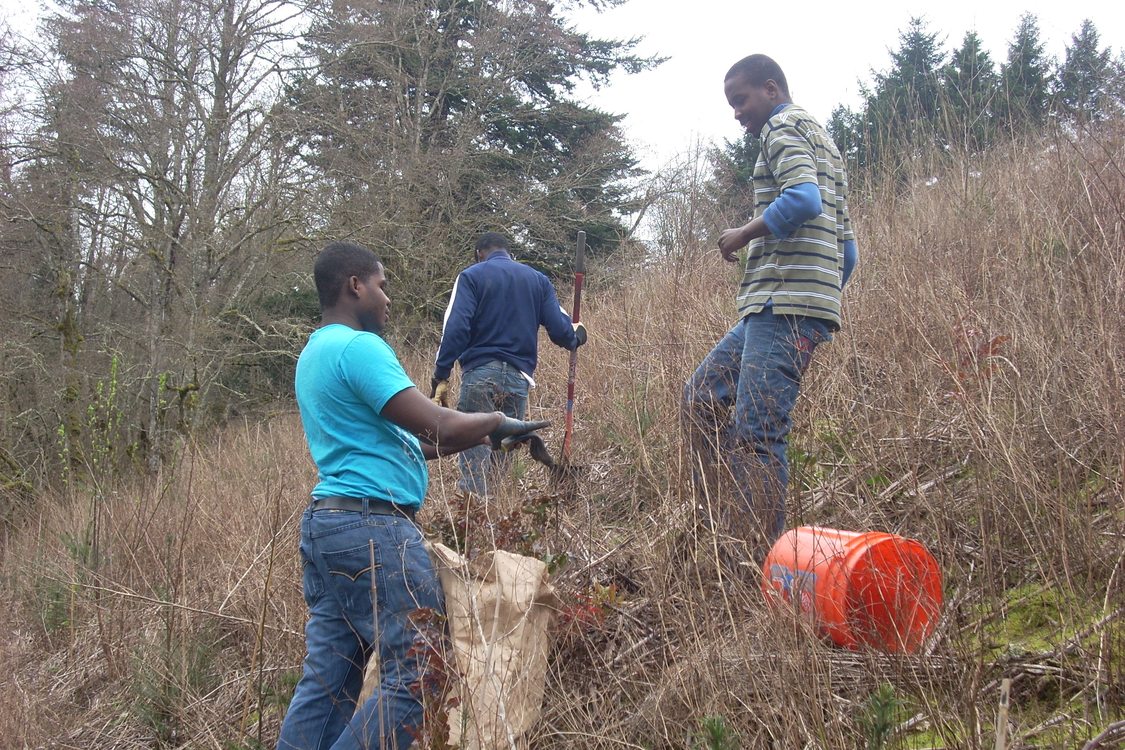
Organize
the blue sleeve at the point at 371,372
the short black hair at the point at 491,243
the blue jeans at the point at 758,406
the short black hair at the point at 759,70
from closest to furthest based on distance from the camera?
the blue sleeve at the point at 371,372
the blue jeans at the point at 758,406
the short black hair at the point at 759,70
the short black hair at the point at 491,243

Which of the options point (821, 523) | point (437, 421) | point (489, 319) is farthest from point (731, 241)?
point (489, 319)

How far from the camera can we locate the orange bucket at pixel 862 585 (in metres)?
2.23

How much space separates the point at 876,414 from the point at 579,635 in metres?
1.86

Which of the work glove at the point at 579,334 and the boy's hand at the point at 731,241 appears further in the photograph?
the work glove at the point at 579,334

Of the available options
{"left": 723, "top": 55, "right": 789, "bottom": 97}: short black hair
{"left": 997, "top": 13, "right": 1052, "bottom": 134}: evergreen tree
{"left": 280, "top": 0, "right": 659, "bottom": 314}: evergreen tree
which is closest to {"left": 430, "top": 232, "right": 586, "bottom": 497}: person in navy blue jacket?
{"left": 723, "top": 55, "right": 789, "bottom": 97}: short black hair

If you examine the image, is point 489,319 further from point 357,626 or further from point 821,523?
point 357,626

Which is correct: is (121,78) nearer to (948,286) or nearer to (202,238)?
(202,238)

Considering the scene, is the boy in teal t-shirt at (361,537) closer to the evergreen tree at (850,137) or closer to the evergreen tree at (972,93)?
the evergreen tree at (972,93)

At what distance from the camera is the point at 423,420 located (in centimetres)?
252

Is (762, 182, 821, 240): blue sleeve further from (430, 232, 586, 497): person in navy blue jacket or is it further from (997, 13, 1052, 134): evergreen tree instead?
(997, 13, 1052, 134): evergreen tree

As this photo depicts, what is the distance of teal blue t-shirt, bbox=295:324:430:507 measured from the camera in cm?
254

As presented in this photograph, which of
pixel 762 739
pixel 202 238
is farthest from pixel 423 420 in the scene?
pixel 202 238

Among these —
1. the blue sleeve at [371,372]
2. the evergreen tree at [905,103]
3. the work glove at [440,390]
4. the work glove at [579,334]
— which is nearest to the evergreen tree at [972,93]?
the evergreen tree at [905,103]

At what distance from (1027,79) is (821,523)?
6.50 m
